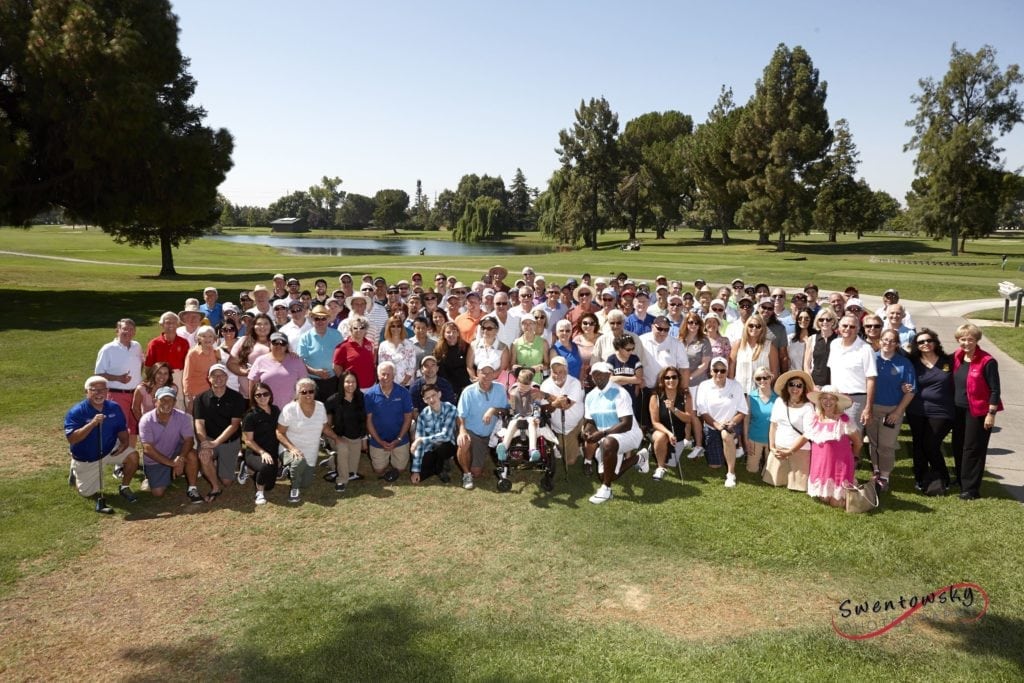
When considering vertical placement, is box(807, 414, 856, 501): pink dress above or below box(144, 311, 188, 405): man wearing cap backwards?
below

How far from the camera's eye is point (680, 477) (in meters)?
8.25

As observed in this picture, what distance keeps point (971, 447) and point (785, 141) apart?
56801 mm

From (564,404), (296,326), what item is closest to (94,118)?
(296,326)

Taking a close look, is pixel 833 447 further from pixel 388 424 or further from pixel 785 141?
pixel 785 141

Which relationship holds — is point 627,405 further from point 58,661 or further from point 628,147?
point 628,147

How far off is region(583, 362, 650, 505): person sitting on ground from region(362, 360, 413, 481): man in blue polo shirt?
7.78 feet

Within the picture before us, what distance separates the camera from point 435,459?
825cm

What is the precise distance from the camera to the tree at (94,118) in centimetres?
2211

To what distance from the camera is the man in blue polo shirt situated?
26.9 feet

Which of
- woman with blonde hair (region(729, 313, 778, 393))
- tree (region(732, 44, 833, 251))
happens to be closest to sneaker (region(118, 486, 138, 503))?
woman with blonde hair (region(729, 313, 778, 393))

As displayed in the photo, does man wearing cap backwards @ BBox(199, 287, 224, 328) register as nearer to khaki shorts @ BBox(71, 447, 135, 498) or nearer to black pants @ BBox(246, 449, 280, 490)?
khaki shorts @ BBox(71, 447, 135, 498)

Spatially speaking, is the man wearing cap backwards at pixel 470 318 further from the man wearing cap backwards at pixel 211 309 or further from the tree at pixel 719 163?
the tree at pixel 719 163

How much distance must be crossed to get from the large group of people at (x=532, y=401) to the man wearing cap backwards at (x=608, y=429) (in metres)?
0.02

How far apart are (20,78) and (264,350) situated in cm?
2291
